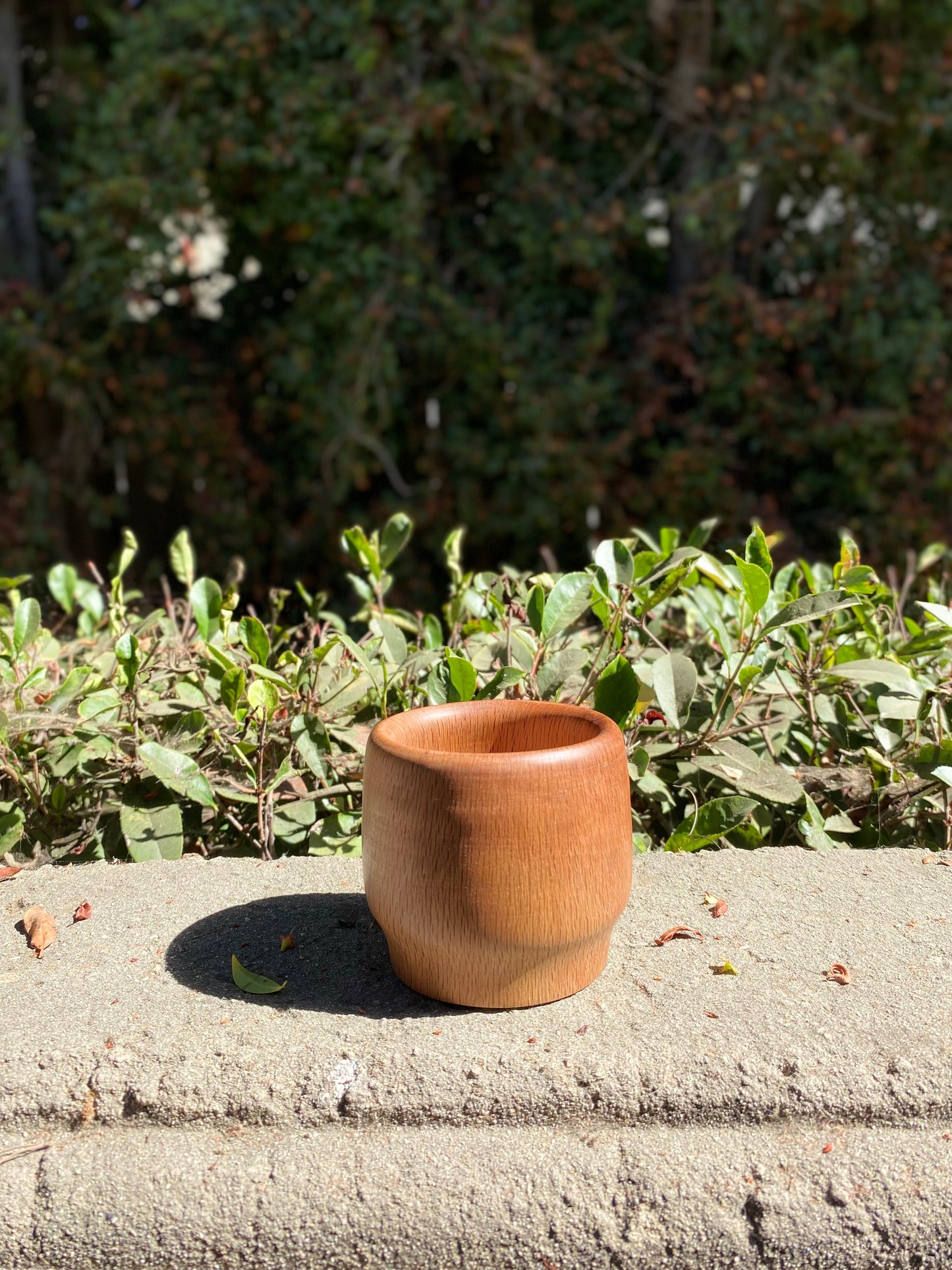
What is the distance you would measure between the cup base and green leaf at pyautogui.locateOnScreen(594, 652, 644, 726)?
0.32 m

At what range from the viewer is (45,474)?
17.0 ft

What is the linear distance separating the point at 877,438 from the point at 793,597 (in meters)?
3.67

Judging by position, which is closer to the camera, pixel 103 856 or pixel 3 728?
pixel 3 728

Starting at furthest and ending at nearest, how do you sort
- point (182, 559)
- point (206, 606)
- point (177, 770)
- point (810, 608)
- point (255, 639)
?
point (182, 559)
point (206, 606)
point (255, 639)
point (177, 770)
point (810, 608)

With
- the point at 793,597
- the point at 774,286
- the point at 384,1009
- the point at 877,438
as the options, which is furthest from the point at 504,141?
the point at 384,1009

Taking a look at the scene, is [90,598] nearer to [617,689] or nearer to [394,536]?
[394,536]

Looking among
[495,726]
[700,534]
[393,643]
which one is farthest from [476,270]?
[495,726]

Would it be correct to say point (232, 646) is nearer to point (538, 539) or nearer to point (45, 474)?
point (538, 539)

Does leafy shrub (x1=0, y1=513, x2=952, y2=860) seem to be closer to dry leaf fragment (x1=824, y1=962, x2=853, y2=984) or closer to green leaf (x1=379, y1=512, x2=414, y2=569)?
green leaf (x1=379, y1=512, x2=414, y2=569)

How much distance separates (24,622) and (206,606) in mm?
230

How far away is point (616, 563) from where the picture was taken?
4.33 feet

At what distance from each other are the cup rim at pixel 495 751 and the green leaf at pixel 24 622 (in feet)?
2.12

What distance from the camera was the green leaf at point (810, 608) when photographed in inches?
44.6

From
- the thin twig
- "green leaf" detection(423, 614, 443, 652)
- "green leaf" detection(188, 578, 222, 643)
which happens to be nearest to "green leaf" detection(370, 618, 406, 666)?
"green leaf" detection(423, 614, 443, 652)
